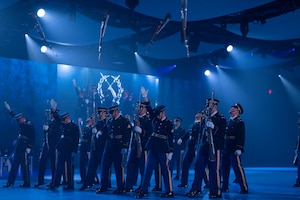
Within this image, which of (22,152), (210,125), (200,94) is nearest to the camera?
(210,125)

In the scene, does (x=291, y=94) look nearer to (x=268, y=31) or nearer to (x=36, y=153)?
(x=268, y=31)

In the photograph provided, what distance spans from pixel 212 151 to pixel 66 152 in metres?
4.09

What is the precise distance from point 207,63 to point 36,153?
1052cm

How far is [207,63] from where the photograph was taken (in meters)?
22.3

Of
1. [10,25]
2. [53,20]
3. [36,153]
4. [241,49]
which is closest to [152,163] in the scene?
[53,20]

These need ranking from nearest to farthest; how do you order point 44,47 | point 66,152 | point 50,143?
point 66,152, point 50,143, point 44,47

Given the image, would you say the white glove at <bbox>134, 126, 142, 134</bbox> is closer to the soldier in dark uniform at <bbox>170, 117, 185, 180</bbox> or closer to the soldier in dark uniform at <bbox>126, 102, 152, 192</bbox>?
the soldier in dark uniform at <bbox>126, 102, 152, 192</bbox>

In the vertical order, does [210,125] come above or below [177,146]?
above

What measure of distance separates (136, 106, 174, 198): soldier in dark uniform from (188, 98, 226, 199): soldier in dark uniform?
683 millimetres

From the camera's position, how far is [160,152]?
880cm

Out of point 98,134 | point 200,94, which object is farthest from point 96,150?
point 200,94

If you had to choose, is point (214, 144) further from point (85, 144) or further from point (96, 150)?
point (85, 144)

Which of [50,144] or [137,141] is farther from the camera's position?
[50,144]

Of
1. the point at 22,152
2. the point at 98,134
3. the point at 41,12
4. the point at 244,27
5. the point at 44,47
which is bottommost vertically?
the point at 22,152
